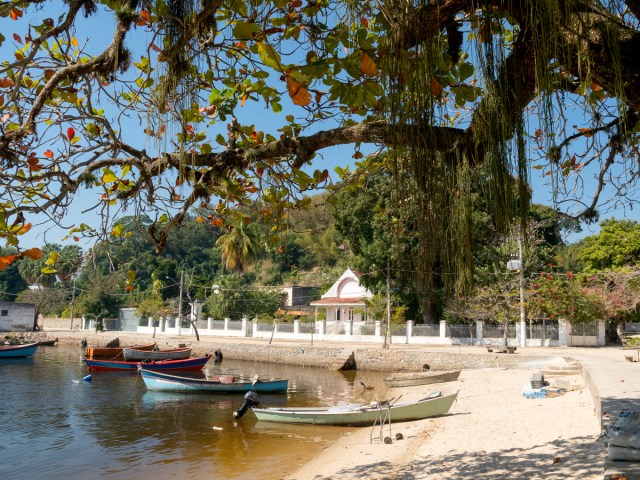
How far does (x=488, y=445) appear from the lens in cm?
865

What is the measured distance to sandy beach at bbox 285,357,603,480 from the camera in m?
6.95

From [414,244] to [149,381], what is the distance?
1807 cm

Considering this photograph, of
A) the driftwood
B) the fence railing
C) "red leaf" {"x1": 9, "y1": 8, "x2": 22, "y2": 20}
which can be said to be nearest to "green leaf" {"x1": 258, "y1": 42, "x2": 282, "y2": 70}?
"red leaf" {"x1": 9, "y1": 8, "x2": 22, "y2": 20}

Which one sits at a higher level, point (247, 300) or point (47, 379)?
point (247, 300)

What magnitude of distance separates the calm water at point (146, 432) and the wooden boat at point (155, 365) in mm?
1964

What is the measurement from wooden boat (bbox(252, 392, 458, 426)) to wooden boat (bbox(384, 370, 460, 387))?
15.8ft

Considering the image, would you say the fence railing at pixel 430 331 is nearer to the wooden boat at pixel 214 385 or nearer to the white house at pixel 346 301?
the white house at pixel 346 301

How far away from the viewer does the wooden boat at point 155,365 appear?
2292 cm

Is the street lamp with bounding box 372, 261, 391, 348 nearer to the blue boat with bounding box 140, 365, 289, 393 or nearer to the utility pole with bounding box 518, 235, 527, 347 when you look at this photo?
the utility pole with bounding box 518, 235, 527, 347

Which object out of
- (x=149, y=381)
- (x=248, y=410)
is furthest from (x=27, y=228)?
(x=149, y=381)

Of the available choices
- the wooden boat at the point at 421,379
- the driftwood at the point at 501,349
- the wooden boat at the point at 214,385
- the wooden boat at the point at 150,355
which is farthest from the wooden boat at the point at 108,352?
the driftwood at the point at 501,349

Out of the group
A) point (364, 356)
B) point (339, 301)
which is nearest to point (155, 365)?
point (364, 356)

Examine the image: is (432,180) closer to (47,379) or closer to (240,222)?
(240,222)

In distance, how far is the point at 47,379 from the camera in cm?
2109
